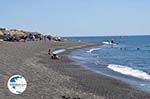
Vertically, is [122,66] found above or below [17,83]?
below

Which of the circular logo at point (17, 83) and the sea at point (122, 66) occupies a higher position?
the circular logo at point (17, 83)

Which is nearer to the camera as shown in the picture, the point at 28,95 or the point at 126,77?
the point at 28,95

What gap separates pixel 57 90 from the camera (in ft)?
59.6

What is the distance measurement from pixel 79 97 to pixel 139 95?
183 inches

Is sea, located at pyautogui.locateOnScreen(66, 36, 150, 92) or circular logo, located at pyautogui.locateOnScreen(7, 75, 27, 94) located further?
sea, located at pyautogui.locateOnScreen(66, 36, 150, 92)

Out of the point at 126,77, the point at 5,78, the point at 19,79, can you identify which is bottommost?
the point at 126,77

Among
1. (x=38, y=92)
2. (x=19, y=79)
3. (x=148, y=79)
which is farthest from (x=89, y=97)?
(x=148, y=79)

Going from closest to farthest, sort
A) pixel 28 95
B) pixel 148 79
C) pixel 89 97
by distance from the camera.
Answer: pixel 28 95
pixel 89 97
pixel 148 79

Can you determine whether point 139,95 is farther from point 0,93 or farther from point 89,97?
point 0,93

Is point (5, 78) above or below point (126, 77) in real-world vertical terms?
above

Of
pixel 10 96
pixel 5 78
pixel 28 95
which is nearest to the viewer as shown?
pixel 10 96

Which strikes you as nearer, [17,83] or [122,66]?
[17,83]

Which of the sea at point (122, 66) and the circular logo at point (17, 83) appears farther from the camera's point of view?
the sea at point (122, 66)

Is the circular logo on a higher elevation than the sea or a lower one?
higher
